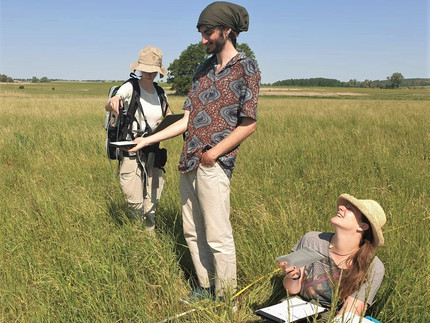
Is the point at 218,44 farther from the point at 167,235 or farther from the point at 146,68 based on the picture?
the point at 167,235

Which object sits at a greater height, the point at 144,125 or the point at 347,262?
the point at 144,125

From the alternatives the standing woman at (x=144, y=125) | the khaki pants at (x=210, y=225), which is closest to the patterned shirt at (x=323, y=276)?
the khaki pants at (x=210, y=225)

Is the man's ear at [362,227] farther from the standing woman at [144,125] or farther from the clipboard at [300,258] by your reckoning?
the standing woman at [144,125]

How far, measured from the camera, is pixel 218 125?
91.2 inches

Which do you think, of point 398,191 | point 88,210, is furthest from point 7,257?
point 398,191

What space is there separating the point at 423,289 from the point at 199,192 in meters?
1.39

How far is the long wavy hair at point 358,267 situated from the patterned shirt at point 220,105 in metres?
0.85

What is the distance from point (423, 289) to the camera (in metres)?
→ 2.23

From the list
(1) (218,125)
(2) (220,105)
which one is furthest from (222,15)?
(1) (218,125)

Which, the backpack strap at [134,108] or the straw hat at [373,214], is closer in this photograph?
the straw hat at [373,214]

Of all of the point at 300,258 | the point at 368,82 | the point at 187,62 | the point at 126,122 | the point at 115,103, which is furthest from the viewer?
the point at 368,82

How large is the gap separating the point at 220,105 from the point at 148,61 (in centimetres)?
115

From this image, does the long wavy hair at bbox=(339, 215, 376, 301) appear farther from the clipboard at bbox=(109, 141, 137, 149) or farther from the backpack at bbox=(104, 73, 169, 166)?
the backpack at bbox=(104, 73, 169, 166)

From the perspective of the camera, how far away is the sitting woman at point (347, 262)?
6.87 feet
